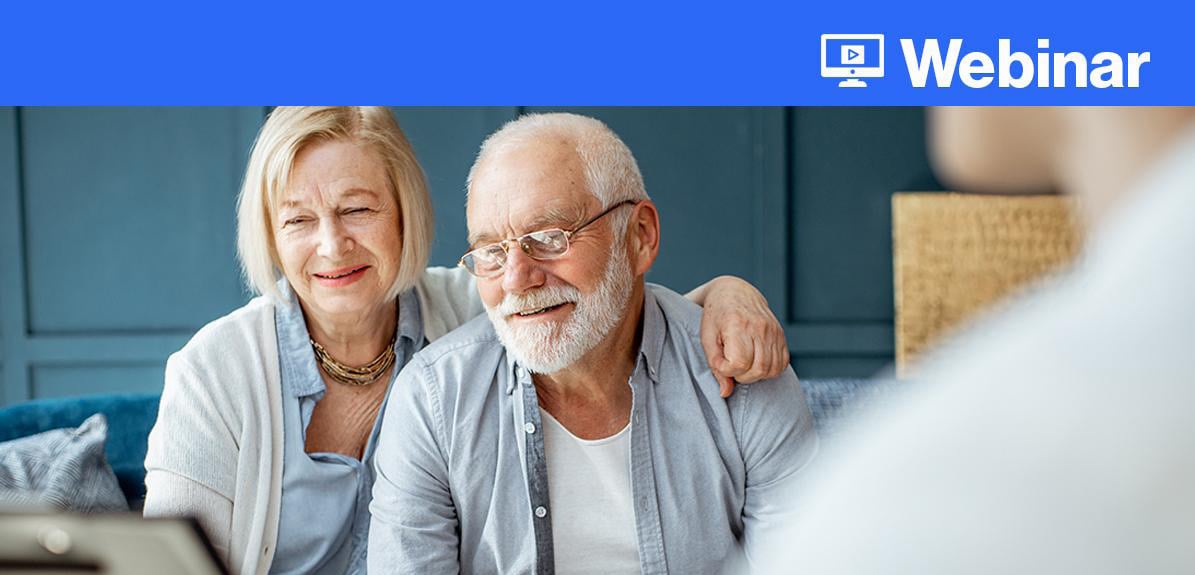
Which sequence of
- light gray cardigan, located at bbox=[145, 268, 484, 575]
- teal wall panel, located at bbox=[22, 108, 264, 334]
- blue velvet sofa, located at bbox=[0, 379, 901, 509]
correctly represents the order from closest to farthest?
light gray cardigan, located at bbox=[145, 268, 484, 575] < blue velvet sofa, located at bbox=[0, 379, 901, 509] < teal wall panel, located at bbox=[22, 108, 264, 334]

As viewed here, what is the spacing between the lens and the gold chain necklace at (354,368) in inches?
78.4

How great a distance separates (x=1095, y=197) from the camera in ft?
1.27

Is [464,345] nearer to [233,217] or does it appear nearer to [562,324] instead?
[562,324]

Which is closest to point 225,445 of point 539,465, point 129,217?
point 539,465

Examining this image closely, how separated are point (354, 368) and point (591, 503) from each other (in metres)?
0.54

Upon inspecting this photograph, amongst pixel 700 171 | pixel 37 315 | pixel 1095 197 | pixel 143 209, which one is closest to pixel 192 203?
pixel 143 209

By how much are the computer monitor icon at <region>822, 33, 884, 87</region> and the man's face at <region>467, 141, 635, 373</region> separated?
2.75m

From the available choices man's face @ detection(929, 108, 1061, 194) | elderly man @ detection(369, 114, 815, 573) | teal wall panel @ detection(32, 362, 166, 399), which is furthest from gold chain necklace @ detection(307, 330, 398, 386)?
teal wall panel @ detection(32, 362, 166, 399)

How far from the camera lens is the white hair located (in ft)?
5.86

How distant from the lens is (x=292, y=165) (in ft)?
6.28

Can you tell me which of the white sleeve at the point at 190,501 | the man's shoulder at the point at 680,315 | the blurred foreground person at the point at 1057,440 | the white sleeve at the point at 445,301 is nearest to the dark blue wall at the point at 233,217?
the white sleeve at the point at 445,301

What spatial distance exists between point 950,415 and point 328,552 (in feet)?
5.72

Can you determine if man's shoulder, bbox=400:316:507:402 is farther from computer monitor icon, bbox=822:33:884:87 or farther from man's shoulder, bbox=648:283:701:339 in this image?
computer monitor icon, bbox=822:33:884:87

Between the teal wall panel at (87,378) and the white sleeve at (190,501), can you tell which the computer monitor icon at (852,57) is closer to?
the teal wall panel at (87,378)
